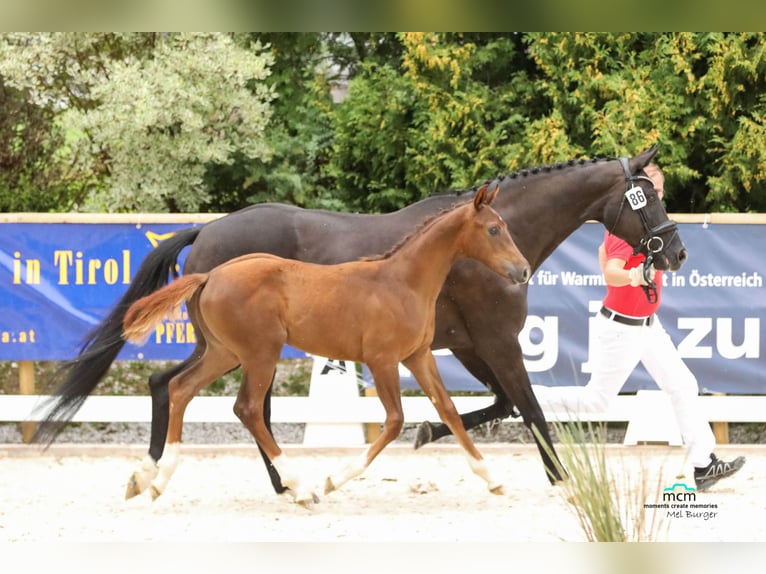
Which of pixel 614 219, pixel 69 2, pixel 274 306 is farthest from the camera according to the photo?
pixel 614 219

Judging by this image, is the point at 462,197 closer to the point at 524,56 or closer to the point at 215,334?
the point at 215,334

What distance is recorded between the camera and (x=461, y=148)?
8.84 metres

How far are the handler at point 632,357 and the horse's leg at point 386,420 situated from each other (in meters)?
0.93

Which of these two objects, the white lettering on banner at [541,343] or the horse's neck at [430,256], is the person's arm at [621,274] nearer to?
the horse's neck at [430,256]

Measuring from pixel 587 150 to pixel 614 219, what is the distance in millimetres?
3319

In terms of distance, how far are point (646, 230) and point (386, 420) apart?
5.46 feet

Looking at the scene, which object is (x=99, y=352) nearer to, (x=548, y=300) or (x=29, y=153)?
(x=548, y=300)

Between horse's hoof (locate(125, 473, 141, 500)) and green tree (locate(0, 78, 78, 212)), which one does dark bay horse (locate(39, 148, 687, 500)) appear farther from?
green tree (locate(0, 78, 78, 212))

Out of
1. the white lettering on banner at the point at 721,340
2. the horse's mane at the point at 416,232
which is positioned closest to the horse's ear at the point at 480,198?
the horse's mane at the point at 416,232

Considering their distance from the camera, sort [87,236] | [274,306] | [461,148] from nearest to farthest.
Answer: [274,306], [87,236], [461,148]

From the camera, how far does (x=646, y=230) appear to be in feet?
18.7

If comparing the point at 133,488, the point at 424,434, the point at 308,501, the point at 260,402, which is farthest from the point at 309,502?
the point at 133,488

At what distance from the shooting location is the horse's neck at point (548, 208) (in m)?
5.96

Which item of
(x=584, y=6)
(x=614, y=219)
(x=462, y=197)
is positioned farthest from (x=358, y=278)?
(x=584, y=6)
